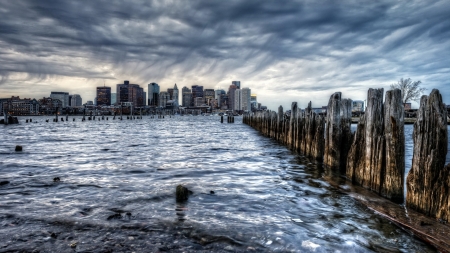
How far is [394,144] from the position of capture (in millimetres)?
5535

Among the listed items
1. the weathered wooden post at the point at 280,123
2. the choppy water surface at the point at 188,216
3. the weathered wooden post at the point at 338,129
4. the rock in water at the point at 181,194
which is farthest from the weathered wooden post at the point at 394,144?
the weathered wooden post at the point at 280,123

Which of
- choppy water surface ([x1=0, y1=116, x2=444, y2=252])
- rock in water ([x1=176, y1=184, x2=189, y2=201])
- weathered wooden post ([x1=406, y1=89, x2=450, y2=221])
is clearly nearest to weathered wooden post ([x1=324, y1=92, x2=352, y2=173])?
choppy water surface ([x1=0, y1=116, x2=444, y2=252])

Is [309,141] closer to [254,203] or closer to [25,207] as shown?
[254,203]

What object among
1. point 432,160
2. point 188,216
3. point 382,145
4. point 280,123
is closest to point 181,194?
point 188,216

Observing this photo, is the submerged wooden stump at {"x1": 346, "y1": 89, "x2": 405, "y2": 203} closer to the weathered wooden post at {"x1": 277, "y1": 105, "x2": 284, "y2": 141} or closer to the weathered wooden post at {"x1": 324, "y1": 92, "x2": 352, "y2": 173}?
the weathered wooden post at {"x1": 324, "y1": 92, "x2": 352, "y2": 173}

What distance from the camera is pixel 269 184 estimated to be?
8242 mm

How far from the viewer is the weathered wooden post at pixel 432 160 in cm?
443

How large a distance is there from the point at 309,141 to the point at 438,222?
7.63 metres

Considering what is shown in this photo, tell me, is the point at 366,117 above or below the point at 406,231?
above

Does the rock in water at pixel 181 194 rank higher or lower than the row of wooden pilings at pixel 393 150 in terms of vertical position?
lower

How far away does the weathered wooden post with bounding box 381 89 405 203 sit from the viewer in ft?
18.1

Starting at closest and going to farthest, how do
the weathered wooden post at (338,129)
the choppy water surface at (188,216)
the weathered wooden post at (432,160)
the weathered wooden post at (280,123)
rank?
Answer: 1. the choppy water surface at (188,216)
2. the weathered wooden post at (432,160)
3. the weathered wooden post at (338,129)
4. the weathered wooden post at (280,123)

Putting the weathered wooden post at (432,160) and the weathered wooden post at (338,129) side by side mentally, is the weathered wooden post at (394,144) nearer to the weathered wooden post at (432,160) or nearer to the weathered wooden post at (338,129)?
the weathered wooden post at (432,160)

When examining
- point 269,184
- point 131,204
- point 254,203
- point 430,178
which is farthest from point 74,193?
point 430,178
